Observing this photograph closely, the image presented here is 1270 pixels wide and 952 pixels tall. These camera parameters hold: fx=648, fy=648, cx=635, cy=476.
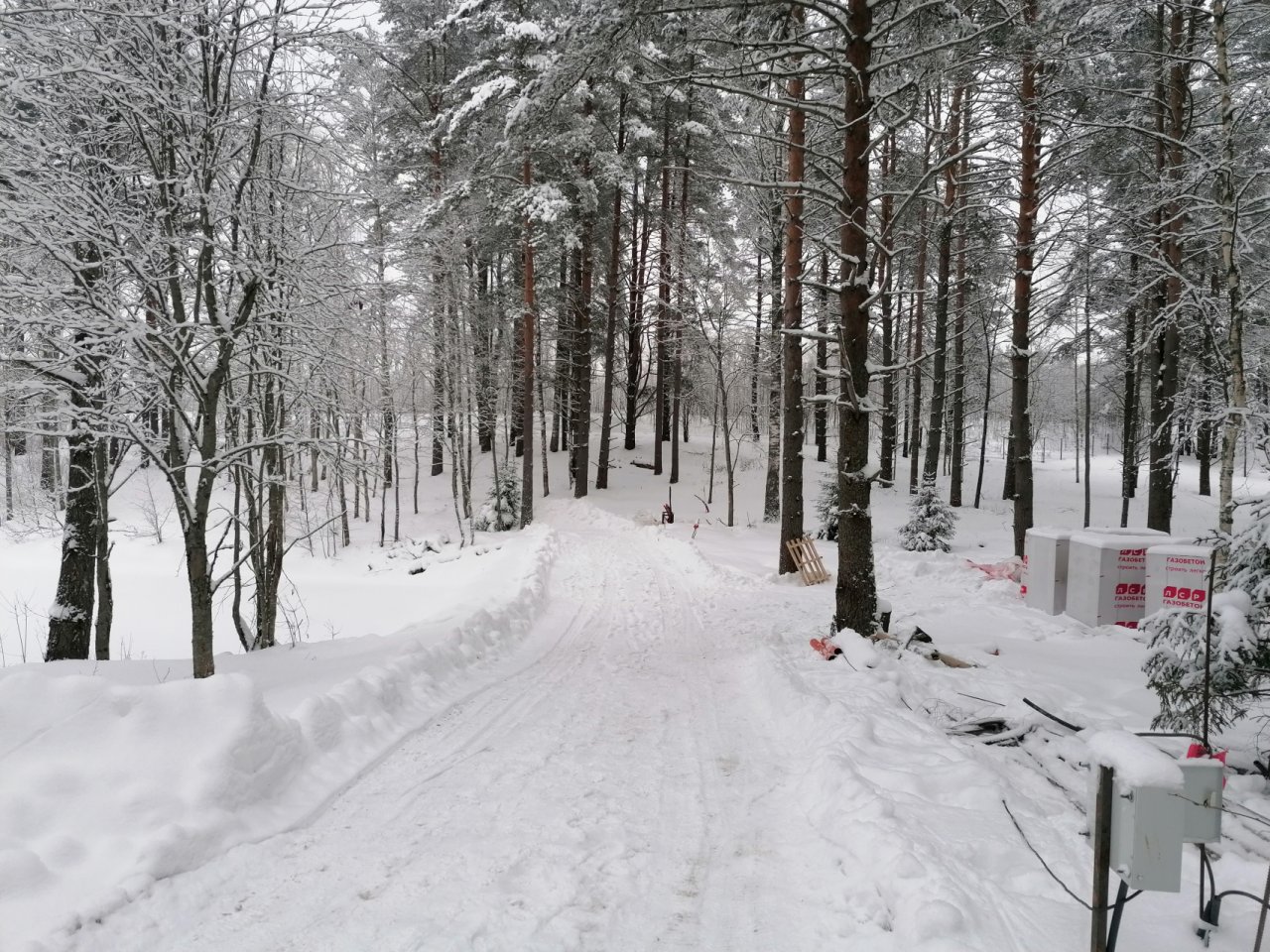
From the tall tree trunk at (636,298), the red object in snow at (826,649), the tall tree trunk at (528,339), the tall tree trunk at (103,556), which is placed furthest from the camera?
the tall tree trunk at (636,298)

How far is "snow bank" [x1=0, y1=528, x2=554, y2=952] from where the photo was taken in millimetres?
2691

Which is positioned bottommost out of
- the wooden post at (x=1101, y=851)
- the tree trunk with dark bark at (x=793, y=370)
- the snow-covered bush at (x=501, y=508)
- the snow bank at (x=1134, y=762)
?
the snow-covered bush at (x=501, y=508)

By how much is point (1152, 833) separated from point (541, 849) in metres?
2.53

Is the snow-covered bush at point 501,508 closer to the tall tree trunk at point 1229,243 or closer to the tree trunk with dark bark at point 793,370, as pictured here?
the tree trunk with dark bark at point 793,370

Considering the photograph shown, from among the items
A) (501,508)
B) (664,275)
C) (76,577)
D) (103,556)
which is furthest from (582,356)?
(76,577)

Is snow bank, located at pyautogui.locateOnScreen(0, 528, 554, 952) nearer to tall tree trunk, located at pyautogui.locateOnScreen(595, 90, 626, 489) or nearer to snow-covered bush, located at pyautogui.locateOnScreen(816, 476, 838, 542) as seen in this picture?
snow-covered bush, located at pyautogui.locateOnScreen(816, 476, 838, 542)

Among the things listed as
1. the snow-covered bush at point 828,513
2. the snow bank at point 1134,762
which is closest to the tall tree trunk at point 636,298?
the snow-covered bush at point 828,513

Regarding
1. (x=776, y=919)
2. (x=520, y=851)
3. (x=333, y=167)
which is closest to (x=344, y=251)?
(x=333, y=167)

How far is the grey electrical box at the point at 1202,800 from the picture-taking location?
2.04 meters

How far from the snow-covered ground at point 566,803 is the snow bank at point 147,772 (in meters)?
0.01

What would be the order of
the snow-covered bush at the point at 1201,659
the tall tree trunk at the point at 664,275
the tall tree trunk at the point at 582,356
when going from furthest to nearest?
the tall tree trunk at the point at 582,356 → the tall tree trunk at the point at 664,275 → the snow-covered bush at the point at 1201,659

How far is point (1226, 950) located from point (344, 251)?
745cm

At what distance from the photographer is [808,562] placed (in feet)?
38.2

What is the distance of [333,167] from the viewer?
20.3 ft
